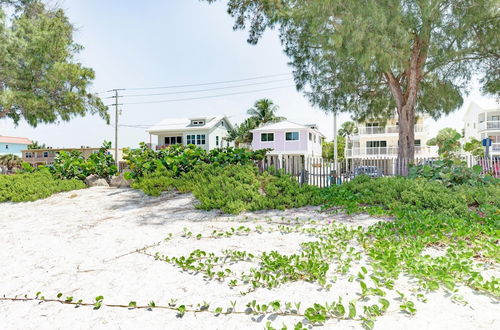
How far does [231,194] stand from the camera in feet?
25.9

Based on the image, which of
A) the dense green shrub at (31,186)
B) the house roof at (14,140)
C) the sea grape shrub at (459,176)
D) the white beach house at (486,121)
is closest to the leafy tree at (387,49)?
the sea grape shrub at (459,176)

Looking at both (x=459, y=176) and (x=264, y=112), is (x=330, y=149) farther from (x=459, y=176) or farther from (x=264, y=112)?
(x=459, y=176)

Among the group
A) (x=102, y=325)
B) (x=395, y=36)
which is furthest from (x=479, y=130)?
(x=102, y=325)

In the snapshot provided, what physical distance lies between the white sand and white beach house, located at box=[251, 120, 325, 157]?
25528 millimetres

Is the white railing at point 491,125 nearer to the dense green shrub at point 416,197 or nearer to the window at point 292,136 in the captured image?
the window at point 292,136

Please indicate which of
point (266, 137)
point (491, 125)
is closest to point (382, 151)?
point (266, 137)

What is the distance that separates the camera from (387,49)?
9.87 metres

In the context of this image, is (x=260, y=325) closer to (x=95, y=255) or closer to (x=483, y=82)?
(x=95, y=255)

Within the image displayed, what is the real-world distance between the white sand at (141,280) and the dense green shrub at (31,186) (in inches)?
160

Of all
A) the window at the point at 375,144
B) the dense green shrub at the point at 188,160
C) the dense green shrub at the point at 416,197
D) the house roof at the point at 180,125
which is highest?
the house roof at the point at 180,125

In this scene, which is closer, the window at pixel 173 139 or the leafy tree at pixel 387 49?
the leafy tree at pixel 387 49

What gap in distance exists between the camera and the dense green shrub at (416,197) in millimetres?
6695

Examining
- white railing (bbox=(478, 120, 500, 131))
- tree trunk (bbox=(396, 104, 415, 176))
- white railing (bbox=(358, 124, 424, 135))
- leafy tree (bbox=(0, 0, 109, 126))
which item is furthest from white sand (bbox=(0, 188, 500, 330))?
white railing (bbox=(478, 120, 500, 131))

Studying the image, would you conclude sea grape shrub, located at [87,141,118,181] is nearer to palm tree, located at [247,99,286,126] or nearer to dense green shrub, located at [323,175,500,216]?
dense green shrub, located at [323,175,500,216]
